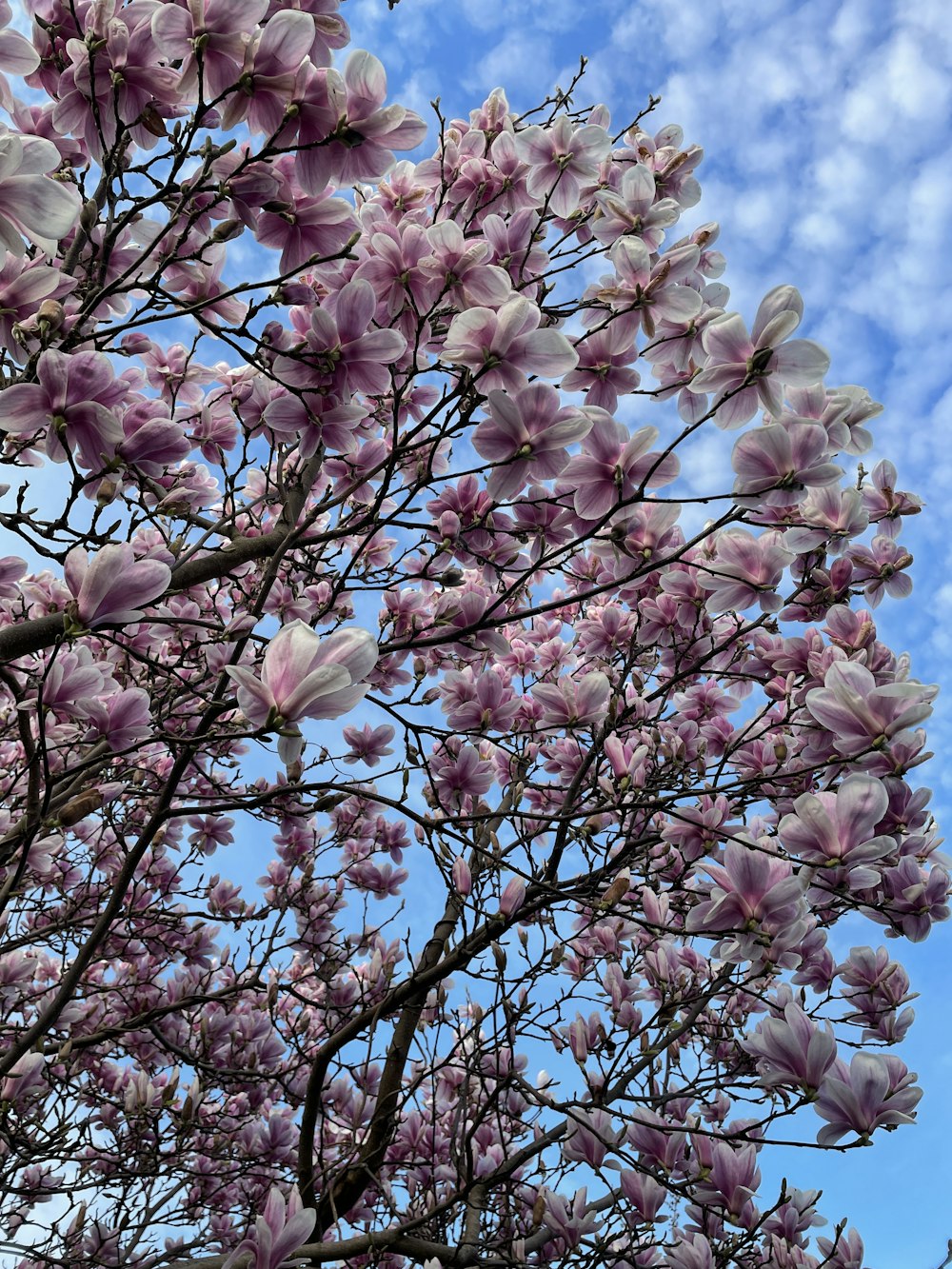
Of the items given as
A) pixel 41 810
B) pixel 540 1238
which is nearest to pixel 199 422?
pixel 41 810

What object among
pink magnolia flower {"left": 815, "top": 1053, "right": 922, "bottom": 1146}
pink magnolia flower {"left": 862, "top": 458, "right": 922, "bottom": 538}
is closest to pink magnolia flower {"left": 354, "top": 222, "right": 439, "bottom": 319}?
pink magnolia flower {"left": 862, "top": 458, "right": 922, "bottom": 538}

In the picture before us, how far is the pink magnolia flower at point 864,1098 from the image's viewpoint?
6.28 ft

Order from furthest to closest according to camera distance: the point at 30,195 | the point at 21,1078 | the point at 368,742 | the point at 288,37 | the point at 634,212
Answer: the point at 368,742
the point at 21,1078
the point at 634,212
the point at 288,37
the point at 30,195

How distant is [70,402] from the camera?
185 centimetres

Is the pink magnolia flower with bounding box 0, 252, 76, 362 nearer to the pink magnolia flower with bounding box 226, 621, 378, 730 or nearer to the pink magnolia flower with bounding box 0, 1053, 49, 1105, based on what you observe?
the pink magnolia flower with bounding box 226, 621, 378, 730

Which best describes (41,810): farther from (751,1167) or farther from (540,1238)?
(540,1238)

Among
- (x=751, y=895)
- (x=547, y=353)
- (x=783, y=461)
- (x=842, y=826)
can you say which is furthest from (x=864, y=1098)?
(x=547, y=353)

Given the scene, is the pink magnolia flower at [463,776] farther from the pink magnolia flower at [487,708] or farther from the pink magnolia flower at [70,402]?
the pink magnolia flower at [70,402]

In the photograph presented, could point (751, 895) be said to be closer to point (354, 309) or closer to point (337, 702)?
point (337, 702)

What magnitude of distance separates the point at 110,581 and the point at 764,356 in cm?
143

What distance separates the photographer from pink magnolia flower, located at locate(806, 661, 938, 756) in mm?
1890

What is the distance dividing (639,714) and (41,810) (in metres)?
2.37

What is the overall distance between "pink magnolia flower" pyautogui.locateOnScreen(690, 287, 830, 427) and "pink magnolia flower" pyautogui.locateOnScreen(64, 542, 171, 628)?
1.25m

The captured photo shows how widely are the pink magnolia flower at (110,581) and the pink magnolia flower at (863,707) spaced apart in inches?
55.6
